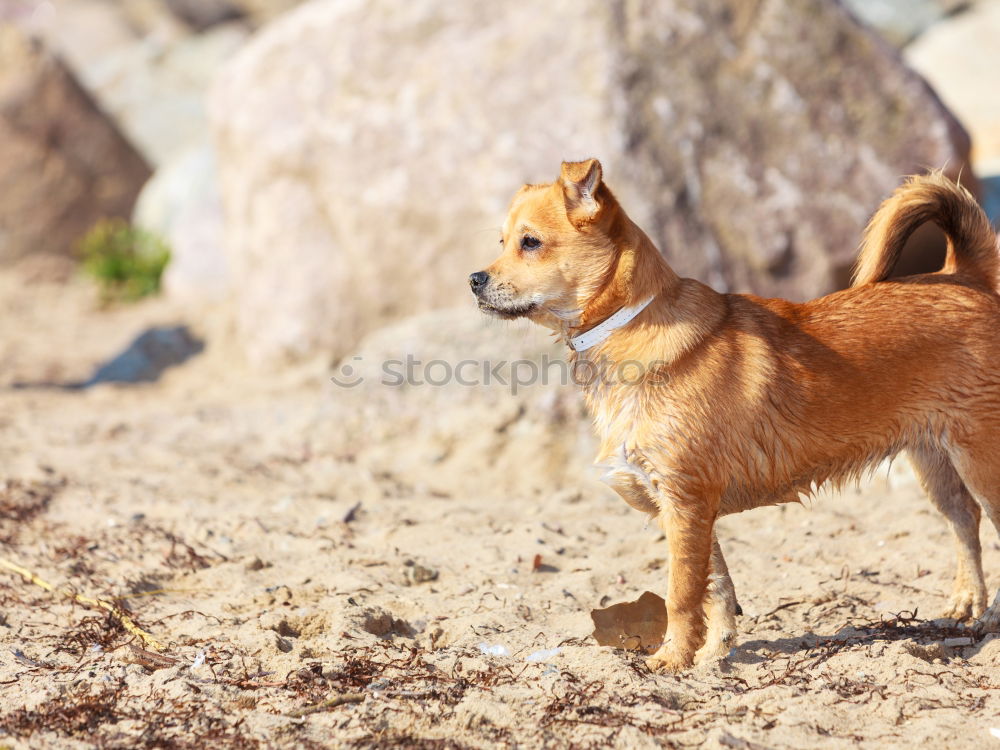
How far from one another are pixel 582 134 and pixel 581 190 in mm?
4007

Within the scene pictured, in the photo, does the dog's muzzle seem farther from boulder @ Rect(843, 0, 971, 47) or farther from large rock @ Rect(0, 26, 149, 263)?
boulder @ Rect(843, 0, 971, 47)

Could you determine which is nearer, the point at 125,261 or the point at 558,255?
the point at 558,255

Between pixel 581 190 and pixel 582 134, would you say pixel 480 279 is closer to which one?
pixel 581 190

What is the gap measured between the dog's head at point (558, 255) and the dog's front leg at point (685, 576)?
94cm

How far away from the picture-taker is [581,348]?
4262 mm

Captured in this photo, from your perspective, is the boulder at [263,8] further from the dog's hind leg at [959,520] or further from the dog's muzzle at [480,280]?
the dog's hind leg at [959,520]

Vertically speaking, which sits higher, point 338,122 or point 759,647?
point 338,122

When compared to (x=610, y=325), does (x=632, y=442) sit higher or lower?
lower

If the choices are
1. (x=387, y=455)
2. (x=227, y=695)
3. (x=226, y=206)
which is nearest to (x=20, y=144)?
(x=226, y=206)

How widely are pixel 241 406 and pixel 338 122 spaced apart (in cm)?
265

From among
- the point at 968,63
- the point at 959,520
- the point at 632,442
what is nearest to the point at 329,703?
the point at 632,442

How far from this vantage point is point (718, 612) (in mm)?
4277

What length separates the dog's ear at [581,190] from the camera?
4102 millimetres

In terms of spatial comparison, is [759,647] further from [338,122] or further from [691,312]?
[338,122]
